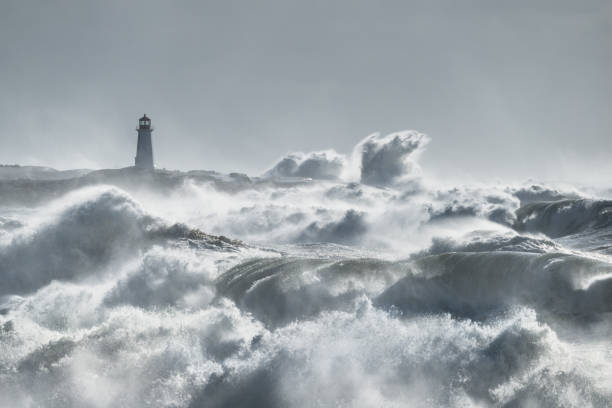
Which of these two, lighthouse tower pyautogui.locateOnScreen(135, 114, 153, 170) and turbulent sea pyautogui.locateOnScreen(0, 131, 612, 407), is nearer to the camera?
turbulent sea pyautogui.locateOnScreen(0, 131, 612, 407)

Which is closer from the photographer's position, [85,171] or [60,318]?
[60,318]

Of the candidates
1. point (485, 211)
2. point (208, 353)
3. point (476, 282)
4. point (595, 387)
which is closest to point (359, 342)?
point (208, 353)

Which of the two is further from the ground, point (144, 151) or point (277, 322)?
point (144, 151)

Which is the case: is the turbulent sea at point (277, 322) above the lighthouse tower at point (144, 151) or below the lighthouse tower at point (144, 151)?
below

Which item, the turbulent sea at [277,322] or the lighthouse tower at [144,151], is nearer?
the turbulent sea at [277,322]

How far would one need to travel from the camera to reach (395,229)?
6050cm

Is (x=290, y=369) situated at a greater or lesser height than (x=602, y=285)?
lesser

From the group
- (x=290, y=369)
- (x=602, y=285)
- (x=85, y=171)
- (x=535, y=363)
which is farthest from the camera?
(x=85, y=171)

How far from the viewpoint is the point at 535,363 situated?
36.5 ft

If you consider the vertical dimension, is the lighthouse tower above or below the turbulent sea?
above

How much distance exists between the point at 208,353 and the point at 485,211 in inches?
1704

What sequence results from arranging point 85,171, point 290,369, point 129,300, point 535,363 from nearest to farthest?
point 535,363
point 290,369
point 129,300
point 85,171

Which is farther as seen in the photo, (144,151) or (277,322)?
(144,151)

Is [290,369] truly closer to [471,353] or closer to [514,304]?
[471,353]
